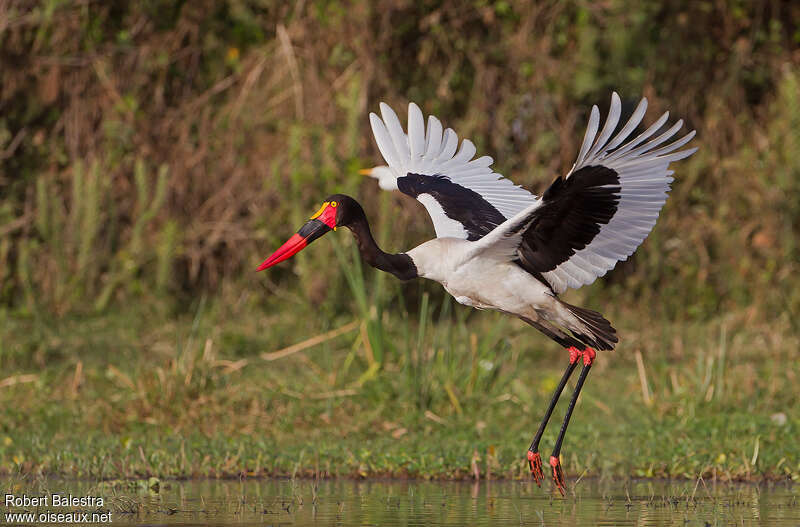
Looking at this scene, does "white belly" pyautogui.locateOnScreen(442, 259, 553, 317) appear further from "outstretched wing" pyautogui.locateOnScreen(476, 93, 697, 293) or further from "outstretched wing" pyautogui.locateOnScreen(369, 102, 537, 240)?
"outstretched wing" pyautogui.locateOnScreen(369, 102, 537, 240)

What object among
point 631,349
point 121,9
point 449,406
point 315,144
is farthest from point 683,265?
point 121,9

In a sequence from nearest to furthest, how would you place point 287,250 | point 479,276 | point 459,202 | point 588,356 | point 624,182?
point 624,182 < point 479,276 < point 287,250 < point 588,356 < point 459,202

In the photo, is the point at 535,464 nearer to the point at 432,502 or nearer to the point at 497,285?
the point at 432,502

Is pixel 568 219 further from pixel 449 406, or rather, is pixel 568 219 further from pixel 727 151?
pixel 727 151

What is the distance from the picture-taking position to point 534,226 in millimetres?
5766

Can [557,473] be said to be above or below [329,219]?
below

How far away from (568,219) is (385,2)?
234 inches

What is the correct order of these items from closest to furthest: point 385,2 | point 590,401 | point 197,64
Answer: point 590,401
point 385,2
point 197,64

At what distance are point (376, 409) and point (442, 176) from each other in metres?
1.38

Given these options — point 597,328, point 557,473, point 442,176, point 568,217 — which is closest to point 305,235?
point 442,176

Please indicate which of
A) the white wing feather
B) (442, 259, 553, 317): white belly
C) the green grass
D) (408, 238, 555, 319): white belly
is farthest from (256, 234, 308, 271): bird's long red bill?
the white wing feather

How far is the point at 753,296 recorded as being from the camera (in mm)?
10961

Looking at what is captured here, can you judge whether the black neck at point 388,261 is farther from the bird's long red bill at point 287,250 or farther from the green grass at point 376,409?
the green grass at point 376,409

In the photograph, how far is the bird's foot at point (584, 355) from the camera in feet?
21.2
